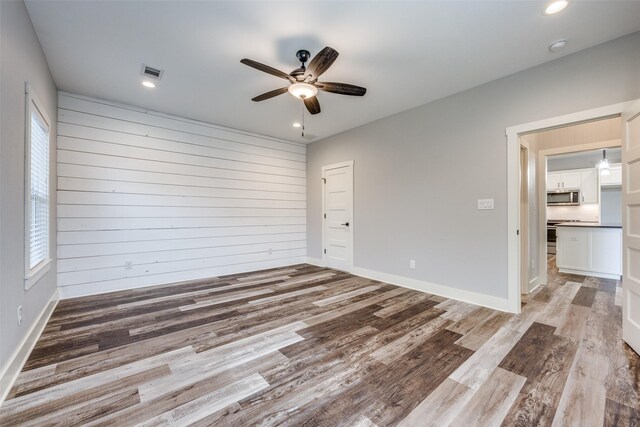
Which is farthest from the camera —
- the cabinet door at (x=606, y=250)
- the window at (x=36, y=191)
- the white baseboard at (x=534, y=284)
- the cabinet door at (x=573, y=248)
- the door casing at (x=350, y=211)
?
the door casing at (x=350, y=211)

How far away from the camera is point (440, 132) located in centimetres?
371

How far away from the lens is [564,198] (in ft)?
23.7

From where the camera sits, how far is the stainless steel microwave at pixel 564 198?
7.01 m

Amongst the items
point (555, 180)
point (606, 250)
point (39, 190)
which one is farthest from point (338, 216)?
point (555, 180)

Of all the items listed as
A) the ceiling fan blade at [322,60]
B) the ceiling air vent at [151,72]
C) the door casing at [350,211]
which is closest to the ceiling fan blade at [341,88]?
the ceiling fan blade at [322,60]

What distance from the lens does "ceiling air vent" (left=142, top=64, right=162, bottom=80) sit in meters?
2.96

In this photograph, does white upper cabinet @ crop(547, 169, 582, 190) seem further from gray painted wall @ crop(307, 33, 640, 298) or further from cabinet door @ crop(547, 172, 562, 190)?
gray painted wall @ crop(307, 33, 640, 298)

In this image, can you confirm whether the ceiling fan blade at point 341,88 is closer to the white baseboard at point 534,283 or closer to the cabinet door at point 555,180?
the white baseboard at point 534,283

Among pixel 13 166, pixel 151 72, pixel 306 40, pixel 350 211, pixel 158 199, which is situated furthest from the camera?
pixel 350 211

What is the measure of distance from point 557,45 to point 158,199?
528cm

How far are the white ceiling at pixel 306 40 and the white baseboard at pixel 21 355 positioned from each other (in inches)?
105

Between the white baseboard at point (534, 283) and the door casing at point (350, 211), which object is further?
the door casing at point (350, 211)

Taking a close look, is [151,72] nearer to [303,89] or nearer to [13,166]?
[13,166]

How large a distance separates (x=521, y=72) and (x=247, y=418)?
4110 mm
